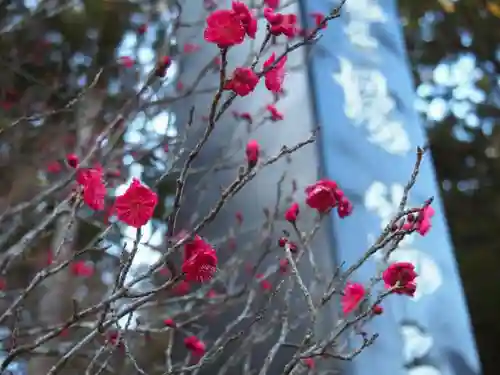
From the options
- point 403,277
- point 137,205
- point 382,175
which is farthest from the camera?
point 382,175

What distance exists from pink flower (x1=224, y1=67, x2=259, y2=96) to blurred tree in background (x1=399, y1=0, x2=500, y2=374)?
19.8 feet

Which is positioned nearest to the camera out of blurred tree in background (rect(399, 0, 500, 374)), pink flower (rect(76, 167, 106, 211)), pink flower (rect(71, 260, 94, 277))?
pink flower (rect(76, 167, 106, 211))

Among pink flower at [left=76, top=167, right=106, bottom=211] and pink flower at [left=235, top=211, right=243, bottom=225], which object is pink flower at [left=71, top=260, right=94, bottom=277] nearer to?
pink flower at [left=235, top=211, right=243, bottom=225]

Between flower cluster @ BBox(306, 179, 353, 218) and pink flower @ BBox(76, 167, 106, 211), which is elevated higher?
flower cluster @ BBox(306, 179, 353, 218)

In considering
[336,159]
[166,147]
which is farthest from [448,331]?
[166,147]

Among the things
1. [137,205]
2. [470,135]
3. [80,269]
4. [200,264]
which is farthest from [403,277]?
[470,135]

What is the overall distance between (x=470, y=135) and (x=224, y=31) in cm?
631

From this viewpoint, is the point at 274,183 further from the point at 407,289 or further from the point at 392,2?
the point at 407,289

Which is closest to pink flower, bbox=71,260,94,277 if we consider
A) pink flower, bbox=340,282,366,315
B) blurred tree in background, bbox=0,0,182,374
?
blurred tree in background, bbox=0,0,182,374

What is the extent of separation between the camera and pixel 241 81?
1.32 meters

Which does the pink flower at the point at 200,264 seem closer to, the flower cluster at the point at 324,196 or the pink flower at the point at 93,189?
the pink flower at the point at 93,189

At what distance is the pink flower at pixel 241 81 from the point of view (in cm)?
131

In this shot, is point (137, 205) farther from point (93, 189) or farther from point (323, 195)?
point (323, 195)

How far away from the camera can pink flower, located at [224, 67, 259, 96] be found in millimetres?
1313
